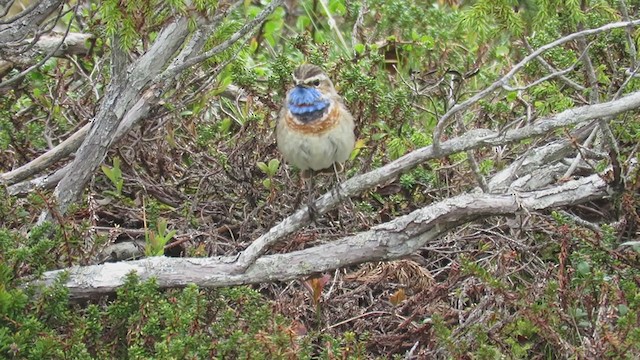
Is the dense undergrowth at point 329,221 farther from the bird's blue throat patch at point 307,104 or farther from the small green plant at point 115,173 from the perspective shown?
the bird's blue throat patch at point 307,104

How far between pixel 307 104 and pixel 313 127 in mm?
133

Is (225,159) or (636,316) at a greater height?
(225,159)

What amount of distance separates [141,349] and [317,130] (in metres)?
1.81

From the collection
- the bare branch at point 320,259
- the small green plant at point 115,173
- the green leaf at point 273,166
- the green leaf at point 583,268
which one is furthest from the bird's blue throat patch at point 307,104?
the green leaf at point 583,268

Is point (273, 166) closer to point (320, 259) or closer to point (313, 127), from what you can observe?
point (313, 127)

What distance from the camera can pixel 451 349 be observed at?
165 inches

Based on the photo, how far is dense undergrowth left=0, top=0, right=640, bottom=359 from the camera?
4266 millimetres

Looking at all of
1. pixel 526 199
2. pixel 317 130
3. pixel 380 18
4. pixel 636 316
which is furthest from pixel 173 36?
pixel 380 18

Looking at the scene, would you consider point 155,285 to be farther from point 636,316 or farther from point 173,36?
point 636,316

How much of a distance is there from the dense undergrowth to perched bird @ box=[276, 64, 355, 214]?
0.69ft

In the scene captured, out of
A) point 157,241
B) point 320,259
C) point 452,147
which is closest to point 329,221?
point 320,259

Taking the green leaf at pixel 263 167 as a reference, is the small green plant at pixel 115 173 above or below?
above

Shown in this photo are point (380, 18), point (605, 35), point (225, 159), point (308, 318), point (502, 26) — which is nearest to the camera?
point (502, 26)

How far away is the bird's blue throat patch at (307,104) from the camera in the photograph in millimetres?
5445
